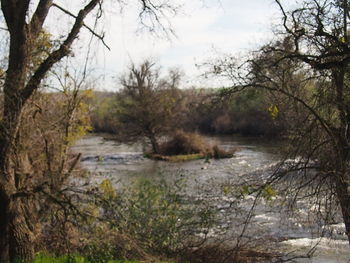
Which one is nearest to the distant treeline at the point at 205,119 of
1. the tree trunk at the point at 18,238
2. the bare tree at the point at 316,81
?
the bare tree at the point at 316,81

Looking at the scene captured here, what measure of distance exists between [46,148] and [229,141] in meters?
34.6

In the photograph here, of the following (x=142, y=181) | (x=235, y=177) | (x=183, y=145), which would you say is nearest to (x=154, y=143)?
(x=183, y=145)

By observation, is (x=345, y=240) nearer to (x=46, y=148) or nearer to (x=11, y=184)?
(x=46, y=148)

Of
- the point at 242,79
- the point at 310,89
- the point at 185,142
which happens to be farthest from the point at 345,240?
the point at 185,142

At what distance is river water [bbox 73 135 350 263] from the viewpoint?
1250 centimetres

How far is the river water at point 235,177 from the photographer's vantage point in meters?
12.5

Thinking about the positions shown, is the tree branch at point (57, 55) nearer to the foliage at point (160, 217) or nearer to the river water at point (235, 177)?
the foliage at point (160, 217)

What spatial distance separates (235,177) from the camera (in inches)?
901

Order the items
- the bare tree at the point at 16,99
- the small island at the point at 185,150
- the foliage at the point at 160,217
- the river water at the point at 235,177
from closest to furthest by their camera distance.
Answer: the bare tree at the point at 16,99 < the foliage at the point at 160,217 < the river water at the point at 235,177 < the small island at the point at 185,150

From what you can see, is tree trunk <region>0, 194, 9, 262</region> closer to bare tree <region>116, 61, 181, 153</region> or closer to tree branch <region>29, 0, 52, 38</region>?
tree branch <region>29, 0, 52, 38</region>

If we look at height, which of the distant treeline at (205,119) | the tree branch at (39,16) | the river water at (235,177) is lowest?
the river water at (235,177)

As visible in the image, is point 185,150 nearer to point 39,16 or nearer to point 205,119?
point 205,119

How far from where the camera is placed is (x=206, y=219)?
11602 mm

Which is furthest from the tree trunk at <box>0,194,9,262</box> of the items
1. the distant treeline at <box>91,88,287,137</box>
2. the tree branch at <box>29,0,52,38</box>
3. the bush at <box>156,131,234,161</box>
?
the bush at <box>156,131,234,161</box>
